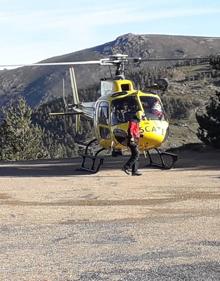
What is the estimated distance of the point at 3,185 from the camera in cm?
1647

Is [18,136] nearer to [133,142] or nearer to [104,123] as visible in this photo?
[104,123]

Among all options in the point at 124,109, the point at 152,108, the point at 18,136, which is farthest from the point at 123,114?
the point at 18,136

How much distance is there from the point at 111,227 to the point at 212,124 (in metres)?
18.8

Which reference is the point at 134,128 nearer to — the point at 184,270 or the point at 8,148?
the point at 184,270

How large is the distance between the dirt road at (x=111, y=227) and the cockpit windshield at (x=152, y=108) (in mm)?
1637

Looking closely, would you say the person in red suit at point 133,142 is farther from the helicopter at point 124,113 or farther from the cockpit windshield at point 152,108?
the cockpit windshield at point 152,108

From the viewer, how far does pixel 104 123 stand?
19.1m

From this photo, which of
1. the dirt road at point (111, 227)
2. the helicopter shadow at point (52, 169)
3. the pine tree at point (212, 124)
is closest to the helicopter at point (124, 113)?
the helicopter shadow at point (52, 169)

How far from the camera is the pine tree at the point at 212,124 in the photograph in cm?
2778

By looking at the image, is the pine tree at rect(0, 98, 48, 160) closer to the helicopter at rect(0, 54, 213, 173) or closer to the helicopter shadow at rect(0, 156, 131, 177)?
the helicopter shadow at rect(0, 156, 131, 177)

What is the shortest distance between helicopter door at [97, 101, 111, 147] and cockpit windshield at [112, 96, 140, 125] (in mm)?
343

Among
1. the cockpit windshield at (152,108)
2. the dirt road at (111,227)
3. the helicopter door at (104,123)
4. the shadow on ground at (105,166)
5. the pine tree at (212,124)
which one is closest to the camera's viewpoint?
the dirt road at (111,227)

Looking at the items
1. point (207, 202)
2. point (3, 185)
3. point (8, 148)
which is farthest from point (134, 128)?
point (8, 148)

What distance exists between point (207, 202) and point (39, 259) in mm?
5188
